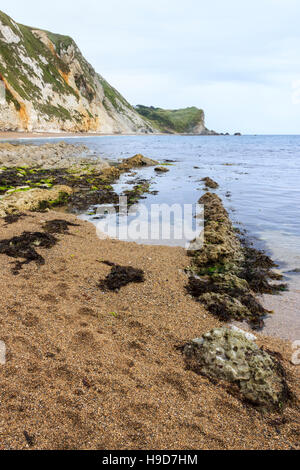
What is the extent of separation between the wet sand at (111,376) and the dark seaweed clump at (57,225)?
119 inches


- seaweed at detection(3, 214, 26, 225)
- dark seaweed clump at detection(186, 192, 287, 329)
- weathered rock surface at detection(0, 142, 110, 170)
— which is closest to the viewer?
dark seaweed clump at detection(186, 192, 287, 329)

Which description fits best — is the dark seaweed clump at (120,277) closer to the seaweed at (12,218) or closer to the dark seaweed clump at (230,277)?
the dark seaweed clump at (230,277)

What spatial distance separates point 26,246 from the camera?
23.3 feet

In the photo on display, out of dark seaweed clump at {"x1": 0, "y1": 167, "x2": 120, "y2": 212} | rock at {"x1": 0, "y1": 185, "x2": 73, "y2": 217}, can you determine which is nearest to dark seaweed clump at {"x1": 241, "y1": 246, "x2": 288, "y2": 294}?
dark seaweed clump at {"x1": 0, "y1": 167, "x2": 120, "y2": 212}

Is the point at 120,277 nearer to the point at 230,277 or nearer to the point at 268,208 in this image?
the point at 230,277

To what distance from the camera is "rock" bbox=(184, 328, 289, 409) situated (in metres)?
3.55

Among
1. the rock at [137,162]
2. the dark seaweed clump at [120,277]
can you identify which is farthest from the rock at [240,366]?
the rock at [137,162]

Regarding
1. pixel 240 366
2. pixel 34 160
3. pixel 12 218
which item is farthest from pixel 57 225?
pixel 34 160

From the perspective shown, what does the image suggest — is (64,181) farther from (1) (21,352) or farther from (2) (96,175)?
(1) (21,352)

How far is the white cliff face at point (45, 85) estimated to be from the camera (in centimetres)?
6121

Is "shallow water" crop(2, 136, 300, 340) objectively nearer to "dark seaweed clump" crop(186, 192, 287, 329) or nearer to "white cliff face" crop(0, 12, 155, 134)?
"dark seaweed clump" crop(186, 192, 287, 329)

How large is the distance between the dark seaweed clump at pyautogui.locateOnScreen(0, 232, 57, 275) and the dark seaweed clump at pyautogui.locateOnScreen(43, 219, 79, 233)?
68 centimetres

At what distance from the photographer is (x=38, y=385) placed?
320 cm

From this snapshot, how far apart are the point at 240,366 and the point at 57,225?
7486 millimetres
